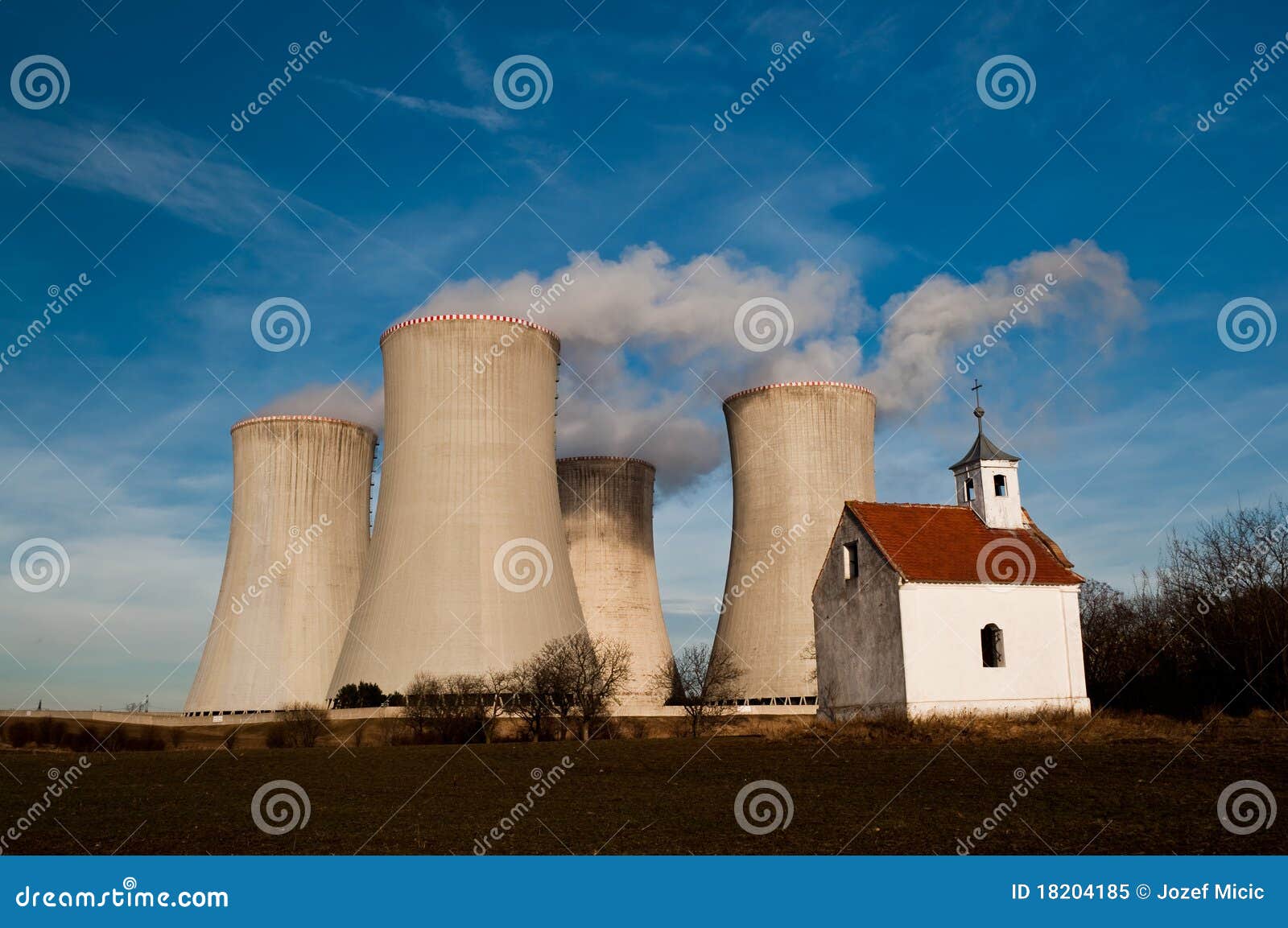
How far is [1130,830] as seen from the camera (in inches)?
265

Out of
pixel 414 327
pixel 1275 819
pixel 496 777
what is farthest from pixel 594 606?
pixel 1275 819

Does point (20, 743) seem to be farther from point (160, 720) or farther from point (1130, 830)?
point (1130, 830)

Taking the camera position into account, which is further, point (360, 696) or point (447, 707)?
point (360, 696)

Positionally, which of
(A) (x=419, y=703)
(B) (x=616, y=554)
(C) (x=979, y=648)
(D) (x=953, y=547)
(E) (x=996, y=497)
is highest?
(B) (x=616, y=554)

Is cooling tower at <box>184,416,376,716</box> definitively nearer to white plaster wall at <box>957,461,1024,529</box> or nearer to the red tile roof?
the red tile roof

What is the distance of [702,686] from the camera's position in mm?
Answer: 28000

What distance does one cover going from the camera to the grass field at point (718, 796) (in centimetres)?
671

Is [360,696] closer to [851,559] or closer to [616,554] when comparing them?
[616,554]

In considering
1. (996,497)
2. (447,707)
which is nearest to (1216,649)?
(996,497)

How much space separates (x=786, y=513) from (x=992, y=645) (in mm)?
12931

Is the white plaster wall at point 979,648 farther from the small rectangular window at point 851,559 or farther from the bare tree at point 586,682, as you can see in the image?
the bare tree at point 586,682

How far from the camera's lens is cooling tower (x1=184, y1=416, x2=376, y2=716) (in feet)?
106

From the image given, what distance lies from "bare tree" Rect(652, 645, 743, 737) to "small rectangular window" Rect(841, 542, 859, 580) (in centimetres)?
488

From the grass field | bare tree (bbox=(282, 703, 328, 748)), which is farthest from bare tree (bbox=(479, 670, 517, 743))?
the grass field
